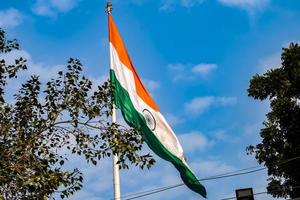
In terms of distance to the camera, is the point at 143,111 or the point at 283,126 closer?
the point at 143,111

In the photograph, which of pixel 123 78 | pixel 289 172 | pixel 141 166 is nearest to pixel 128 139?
pixel 141 166

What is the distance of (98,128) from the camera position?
10227 millimetres

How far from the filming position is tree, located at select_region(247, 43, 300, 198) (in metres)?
25.7

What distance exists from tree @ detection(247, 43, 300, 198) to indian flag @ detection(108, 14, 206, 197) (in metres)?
8.19

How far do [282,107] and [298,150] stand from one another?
2.36 meters

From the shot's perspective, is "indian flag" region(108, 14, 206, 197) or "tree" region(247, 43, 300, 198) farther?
"tree" region(247, 43, 300, 198)

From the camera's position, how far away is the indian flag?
17.8 metres

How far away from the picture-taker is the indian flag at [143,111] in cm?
1784

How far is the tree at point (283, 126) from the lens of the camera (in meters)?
25.7

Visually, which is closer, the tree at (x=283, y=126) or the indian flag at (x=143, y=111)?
the indian flag at (x=143, y=111)

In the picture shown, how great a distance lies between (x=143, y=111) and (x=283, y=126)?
35.4 ft

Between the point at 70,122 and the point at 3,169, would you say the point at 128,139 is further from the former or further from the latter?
the point at 3,169

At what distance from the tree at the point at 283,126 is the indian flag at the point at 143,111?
8.19 m

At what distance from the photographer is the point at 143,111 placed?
18625 mm
